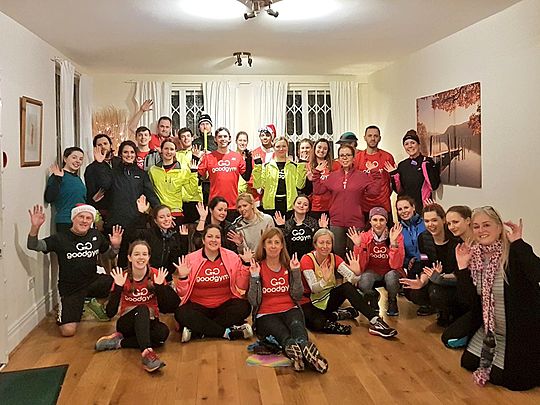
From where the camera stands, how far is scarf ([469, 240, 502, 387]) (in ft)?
11.1

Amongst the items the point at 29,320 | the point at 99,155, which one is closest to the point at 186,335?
the point at 29,320

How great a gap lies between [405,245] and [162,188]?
7.95 feet

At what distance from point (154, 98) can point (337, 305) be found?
4.56 metres

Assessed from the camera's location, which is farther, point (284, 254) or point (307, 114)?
point (307, 114)

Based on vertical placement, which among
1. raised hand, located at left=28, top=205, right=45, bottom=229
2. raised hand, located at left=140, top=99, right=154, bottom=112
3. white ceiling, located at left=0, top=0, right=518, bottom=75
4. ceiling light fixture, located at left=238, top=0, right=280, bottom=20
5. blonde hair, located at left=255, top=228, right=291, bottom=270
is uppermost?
white ceiling, located at left=0, top=0, right=518, bottom=75

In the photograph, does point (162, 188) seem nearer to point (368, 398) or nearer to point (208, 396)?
point (208, 396)

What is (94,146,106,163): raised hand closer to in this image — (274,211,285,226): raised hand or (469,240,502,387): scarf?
(274,211,285,226): raised hand

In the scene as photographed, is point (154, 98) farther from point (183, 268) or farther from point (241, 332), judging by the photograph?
point (241, 332)

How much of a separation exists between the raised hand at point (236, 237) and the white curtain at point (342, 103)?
349cm

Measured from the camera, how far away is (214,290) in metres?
4.41

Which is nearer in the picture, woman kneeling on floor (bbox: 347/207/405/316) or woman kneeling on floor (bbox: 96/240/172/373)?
woman kneeling on floor (bbox: 96/240/172/373)

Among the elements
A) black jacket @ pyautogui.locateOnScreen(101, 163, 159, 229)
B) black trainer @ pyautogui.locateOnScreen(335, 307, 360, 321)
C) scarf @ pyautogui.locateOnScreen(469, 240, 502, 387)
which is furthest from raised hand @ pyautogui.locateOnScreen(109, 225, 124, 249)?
scarf @ pyautogui.locateOnScreen(469, 240, 502, 387)

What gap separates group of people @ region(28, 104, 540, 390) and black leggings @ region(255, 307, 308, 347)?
0.03 ft

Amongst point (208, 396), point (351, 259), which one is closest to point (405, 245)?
point (351, 259)
